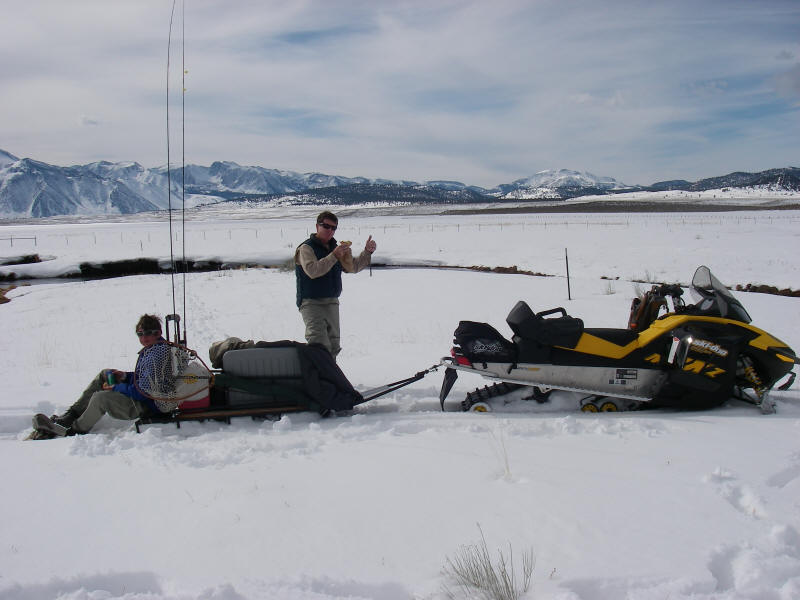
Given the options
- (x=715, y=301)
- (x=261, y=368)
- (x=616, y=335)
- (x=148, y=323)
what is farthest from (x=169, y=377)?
(x=715, y=301)

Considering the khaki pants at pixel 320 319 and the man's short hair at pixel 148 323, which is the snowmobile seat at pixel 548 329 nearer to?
the khaki pants at pixel 320 319

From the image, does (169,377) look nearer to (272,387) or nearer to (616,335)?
(272,387)

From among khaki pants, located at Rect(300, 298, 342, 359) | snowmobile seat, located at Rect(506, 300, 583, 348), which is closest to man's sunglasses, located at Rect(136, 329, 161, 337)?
khaki pants, located at Rect(300, 298, 342, 359)

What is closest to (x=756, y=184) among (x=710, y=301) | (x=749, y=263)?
(x=749, y=263)

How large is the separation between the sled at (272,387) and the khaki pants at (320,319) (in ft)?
0.96

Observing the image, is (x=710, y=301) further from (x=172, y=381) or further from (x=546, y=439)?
(x=172, y=381)

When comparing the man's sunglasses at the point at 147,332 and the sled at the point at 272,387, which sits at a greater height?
the man's sunglasses at the point at 147,332

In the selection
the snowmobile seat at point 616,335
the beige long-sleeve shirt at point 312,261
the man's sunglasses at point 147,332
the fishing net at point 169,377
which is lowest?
the fishing net at point 169,377

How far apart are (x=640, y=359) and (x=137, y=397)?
4302 millimetres

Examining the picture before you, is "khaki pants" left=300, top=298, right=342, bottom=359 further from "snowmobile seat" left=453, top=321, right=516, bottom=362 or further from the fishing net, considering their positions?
"snowmobile seat" left=453, top=321, right=516, bottom=362

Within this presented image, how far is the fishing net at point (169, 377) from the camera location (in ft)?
14.8

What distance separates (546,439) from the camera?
13.3 feet

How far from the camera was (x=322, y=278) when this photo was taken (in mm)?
5184

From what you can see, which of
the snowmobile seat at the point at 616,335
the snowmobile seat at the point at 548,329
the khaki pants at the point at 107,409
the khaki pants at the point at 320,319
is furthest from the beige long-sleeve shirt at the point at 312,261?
the snowmobile seat at the point at 616,335
